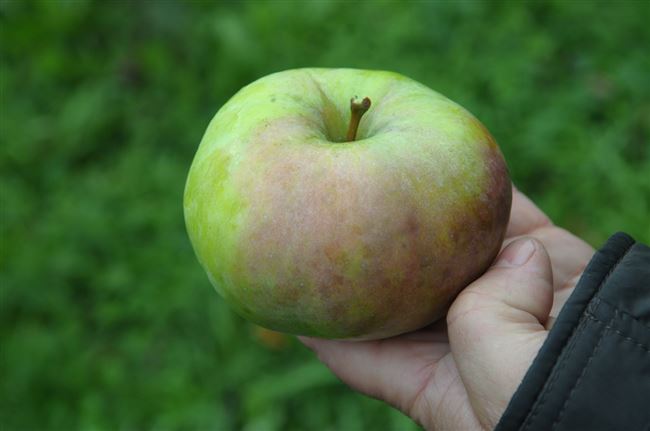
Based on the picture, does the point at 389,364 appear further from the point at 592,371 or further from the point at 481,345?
the point at 592,371

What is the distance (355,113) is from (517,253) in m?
0.44

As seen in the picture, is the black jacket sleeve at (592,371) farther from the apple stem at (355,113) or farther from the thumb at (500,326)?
the apple stem at (355,113)

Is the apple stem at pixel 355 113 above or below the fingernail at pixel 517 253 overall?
above

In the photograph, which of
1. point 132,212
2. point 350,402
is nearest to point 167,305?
point 132,212

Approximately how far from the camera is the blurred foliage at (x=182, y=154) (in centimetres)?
261

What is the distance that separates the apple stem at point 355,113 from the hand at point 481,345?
0.39 metres

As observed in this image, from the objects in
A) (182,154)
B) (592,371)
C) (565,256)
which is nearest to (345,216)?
(592,371)

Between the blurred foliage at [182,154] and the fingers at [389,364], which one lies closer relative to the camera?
the fingers at [389,364]

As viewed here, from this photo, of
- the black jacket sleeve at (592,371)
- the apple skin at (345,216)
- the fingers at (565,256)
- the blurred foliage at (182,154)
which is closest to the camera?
the black jacket sleeve at (592,371)

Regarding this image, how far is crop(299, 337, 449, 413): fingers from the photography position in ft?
5.87

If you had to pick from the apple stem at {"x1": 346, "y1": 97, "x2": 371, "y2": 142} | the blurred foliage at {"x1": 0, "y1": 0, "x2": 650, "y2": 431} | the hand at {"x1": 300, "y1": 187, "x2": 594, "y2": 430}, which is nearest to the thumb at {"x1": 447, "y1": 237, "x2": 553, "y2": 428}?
the hand at {"x1": 300, "y1": 187, "x2": 594, "y2": 430}

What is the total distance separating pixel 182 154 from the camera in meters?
3.21

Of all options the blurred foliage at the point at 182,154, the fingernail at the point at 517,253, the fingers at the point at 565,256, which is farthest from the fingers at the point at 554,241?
the blurred foliage at the point at 182,154

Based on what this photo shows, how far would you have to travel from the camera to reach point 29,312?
282 cm
